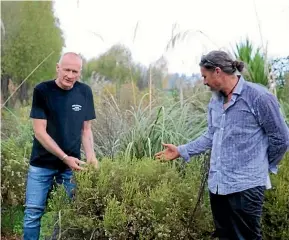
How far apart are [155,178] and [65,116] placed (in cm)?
89

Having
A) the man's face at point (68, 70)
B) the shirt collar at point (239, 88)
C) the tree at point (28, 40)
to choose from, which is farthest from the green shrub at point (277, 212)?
the tree at point (28, 40)

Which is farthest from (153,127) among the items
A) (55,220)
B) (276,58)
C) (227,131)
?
(276,58)

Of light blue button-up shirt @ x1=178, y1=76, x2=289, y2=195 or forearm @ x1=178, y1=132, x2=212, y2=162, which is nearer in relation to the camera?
light blue button-up shirt @ x1=178, y1=76, x2=289, y2=195

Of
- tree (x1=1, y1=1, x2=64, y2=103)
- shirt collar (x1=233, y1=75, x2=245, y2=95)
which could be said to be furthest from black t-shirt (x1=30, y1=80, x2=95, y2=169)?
tree (x1=1, y1=1, x2=64, y2=103)

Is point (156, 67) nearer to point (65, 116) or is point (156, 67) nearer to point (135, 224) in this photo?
point (65, 116)

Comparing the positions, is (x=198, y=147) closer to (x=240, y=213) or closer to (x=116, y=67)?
(x=240, y=213)

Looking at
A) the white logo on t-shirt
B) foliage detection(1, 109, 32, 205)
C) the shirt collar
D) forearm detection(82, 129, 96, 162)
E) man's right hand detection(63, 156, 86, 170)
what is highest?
the shirt collar

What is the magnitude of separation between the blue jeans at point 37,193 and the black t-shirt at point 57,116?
0.07 metres

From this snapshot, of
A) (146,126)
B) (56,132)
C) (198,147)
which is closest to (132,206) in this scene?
(198,147)

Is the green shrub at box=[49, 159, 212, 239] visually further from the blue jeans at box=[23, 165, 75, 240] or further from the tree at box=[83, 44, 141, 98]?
the tree at box=[83, 44, 141, 98]

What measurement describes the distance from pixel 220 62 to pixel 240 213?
0.97m

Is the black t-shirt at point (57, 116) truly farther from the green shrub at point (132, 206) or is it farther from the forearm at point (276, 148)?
the forearm at point (276, 148)

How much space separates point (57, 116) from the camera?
4266 millimetres

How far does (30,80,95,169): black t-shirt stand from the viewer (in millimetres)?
4242
